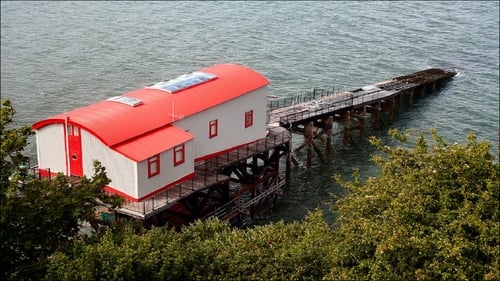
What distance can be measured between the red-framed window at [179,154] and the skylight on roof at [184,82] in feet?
15.5

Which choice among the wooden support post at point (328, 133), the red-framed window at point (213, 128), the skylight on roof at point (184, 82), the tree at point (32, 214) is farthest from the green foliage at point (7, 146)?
the wooden support post at point (328, 133)

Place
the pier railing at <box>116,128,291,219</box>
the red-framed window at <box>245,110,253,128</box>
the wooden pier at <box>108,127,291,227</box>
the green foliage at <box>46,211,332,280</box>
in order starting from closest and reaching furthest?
the green foliage at <box>46,211,332,280</box> → the pier railing at <box>116,128,291,219</box> → the wooden pier at <box>108,127,291,227</box> → the red-framed window at <box>245,110,253,128</box>

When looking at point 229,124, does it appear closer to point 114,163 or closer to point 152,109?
point 152,109

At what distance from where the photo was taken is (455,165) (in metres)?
28.0

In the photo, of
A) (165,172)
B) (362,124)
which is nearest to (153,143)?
(165,172)

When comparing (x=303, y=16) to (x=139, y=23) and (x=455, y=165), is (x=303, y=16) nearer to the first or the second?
(x=139, y=23)

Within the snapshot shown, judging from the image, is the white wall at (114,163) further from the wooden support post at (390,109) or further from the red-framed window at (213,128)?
the wooden support post at (390,109)

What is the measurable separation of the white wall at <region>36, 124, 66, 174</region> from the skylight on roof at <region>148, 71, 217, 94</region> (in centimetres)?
724

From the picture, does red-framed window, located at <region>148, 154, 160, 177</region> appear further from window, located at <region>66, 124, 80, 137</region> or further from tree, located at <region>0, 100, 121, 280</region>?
tree, located at <region>0, 100, 121, 280</region>

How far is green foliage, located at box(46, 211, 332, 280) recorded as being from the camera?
25344 mm

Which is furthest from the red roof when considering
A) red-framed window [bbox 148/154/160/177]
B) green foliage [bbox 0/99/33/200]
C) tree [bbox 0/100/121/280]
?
green foliage [bbox 0/99/33/200]

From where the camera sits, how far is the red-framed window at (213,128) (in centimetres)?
4220

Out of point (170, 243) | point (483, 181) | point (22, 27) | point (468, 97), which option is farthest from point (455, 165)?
point (22, 27)

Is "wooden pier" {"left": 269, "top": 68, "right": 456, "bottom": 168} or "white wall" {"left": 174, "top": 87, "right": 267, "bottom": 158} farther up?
"white wall" {"left": 174, "top": 87, "right": 267, "bottom": 158}
